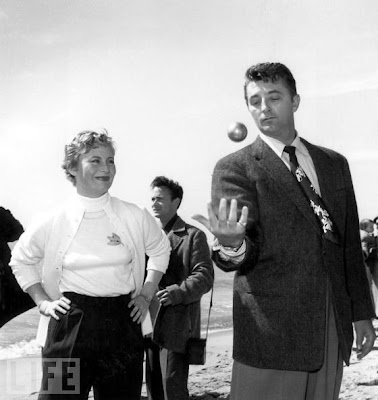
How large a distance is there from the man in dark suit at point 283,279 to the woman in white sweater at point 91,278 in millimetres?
568

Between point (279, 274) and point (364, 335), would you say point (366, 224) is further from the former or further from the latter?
point (279, 274)

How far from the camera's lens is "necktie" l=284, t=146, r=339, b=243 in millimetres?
2401

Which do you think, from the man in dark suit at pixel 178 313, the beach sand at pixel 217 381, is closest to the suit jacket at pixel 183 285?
the man in dark suit at pixel 178 313

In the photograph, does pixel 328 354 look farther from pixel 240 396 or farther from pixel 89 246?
pixel 89 246

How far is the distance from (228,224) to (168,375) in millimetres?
2469

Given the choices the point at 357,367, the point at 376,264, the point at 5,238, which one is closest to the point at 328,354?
the point at 5,238

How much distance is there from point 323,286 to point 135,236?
0.95 metres

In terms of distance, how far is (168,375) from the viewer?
4.34m

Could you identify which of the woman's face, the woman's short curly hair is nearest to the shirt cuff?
the woman's face

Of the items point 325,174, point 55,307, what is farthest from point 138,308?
point 325,174

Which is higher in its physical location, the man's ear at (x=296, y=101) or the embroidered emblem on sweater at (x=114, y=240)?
the man's ear at (x=296, y=101)

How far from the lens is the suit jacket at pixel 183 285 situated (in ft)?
14.0

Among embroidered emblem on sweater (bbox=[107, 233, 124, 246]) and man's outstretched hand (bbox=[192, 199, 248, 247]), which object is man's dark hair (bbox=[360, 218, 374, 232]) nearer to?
embroidered emblem on sweater (bbox=[107, 233, 124, 246])

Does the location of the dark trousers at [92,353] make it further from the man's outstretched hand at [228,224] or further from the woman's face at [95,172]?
the man's outstretched hand at [228,224]
